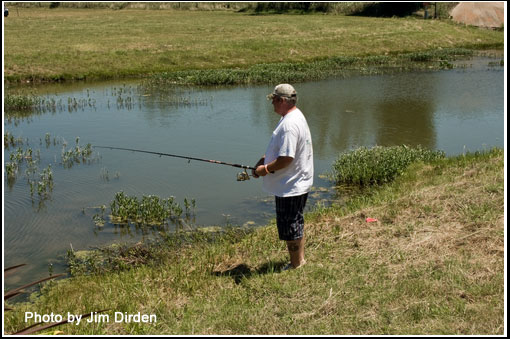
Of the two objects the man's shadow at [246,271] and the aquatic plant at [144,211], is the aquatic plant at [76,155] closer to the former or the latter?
the aquatic plant at [144,211]

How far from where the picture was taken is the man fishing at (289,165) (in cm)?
600

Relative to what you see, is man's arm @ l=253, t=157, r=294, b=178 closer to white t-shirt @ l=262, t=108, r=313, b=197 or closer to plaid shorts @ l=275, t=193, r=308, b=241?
white t-shirt @ l=262, t=108, r=313, b=197

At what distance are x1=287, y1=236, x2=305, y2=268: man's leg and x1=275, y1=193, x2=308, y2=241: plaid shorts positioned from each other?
0.23 feet

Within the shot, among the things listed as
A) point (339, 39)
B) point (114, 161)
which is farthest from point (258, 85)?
point (339, 39)

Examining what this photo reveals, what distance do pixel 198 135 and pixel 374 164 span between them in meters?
6.44

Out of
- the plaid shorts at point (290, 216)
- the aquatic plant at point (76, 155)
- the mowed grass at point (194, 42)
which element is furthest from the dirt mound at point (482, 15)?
the plaid shorts at point (290, 216)

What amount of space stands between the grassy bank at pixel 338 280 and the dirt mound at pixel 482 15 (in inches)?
1866

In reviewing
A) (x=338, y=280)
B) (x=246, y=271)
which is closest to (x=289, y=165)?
(x=338, y=280)

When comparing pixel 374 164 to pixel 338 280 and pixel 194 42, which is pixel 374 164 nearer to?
pixel 338 280

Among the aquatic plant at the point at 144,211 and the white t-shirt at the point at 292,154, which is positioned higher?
the white t-shirt at the point at 292,154

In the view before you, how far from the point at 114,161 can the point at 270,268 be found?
8478mm

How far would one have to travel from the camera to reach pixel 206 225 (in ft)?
31.9

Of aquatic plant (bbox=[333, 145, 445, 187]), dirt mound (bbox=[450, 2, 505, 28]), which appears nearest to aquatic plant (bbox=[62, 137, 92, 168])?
aquatic plant (bbox=[333, 145, 445, 187])

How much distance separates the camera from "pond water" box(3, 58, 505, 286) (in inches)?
396
